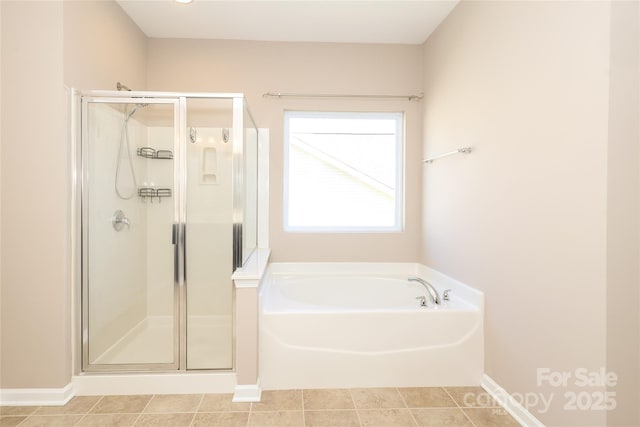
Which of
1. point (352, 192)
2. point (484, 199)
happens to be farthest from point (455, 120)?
point (352, 192)

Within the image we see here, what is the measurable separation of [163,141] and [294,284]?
151cm

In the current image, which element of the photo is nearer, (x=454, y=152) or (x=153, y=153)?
(x=153, y=153)

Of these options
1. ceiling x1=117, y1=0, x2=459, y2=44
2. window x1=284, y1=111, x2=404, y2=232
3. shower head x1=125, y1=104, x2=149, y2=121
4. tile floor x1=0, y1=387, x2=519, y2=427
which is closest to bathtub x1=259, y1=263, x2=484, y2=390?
tile floor x1=0, y1=387, x2=519, y2=427

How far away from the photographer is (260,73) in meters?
3.26

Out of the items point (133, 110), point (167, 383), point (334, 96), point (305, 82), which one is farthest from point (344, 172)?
point (167, 383)

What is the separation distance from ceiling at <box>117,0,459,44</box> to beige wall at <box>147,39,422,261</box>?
10cm

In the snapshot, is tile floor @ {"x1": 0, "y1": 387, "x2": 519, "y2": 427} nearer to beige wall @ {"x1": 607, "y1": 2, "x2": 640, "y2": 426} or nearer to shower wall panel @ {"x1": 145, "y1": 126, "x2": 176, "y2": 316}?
shower wall panel @ {"x1": 145, "y1": 126, "x2": 176, "y2": 316}

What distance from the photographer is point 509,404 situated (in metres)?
2.00

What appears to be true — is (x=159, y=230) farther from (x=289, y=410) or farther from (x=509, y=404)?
(x=509, y=404)

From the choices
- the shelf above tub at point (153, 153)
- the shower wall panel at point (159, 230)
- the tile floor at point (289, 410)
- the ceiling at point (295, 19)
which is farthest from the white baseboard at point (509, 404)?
the ceiling at point (295, 19)

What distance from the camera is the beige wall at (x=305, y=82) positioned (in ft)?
10.6

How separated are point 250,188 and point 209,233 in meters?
0.59

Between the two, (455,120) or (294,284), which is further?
(294,284)

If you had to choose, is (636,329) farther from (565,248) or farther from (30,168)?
(30,168)
